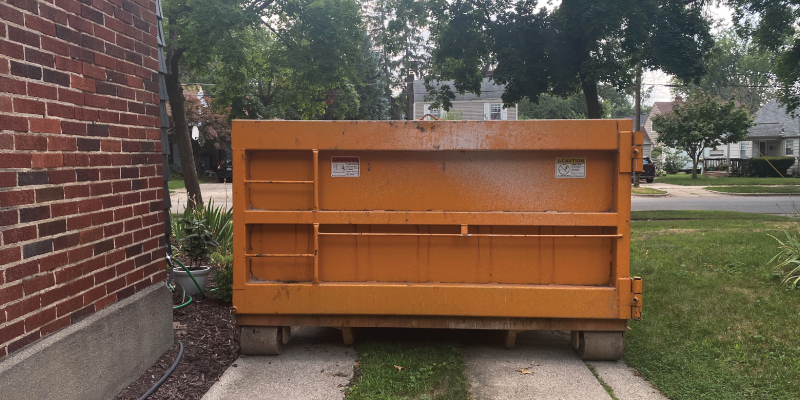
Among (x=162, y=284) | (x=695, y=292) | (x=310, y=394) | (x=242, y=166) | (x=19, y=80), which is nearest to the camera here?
(x=19, y=80)

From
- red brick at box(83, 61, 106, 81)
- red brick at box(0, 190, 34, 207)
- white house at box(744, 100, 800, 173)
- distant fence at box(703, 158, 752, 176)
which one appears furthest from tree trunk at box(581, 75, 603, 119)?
white house at box(744, 100, 800, 173)

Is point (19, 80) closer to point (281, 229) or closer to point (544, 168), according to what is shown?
point (281, 229)

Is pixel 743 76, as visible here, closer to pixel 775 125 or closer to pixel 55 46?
pixel 775 125

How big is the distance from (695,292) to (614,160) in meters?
2.79

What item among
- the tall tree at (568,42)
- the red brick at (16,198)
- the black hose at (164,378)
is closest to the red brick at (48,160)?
the red brick at (16,198)

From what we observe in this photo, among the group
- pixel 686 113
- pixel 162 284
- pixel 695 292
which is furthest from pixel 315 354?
pixel 686 113

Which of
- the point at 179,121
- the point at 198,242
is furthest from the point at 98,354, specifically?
the point at 179,121

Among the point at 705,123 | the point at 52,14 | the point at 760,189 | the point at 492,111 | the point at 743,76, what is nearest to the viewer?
the point at 52,14

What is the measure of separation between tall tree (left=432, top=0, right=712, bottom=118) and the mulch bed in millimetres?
12132

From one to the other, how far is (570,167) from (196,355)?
10.3ft

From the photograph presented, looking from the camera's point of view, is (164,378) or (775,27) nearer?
(164,378)

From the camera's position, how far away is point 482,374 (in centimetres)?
396

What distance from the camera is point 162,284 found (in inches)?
171

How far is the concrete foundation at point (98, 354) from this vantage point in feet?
9.04
